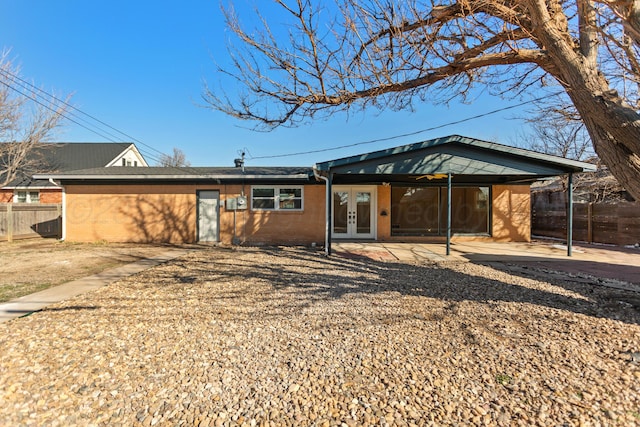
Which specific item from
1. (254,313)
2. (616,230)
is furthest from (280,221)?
(616,230)

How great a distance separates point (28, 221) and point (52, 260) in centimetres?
749

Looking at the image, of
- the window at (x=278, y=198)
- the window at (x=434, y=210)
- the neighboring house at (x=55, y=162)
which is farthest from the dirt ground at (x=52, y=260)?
the window at (x=434, y=210)

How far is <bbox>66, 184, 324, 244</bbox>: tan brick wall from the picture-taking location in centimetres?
1178

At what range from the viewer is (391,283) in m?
5.93

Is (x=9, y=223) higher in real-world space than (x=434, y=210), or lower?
lower

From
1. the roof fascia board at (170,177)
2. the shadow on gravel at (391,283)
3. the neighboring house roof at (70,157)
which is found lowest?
the shadow on gravel at (391,283)

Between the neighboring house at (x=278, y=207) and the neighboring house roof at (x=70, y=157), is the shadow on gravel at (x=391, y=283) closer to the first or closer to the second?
the neighboring house at (x=278, y=207)

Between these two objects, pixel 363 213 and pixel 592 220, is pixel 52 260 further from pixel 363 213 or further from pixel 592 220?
pixel 592 220

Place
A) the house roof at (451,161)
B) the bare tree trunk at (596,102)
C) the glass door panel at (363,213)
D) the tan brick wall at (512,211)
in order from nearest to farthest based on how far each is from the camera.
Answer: the bare tree trunk at (596,102)
the house roof at (451,161)
the tan brick wall at (512,211)
the glass door panel at (363,213)

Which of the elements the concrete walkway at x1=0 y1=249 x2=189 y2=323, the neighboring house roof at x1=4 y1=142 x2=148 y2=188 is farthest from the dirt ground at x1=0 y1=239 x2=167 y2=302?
the neighboring house roof at x1=4 y1=142 x2=148 y2=188

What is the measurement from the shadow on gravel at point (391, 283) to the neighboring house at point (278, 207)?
3.41 metres

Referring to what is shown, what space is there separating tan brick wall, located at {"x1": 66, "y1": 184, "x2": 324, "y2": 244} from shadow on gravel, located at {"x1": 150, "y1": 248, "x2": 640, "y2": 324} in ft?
10.6

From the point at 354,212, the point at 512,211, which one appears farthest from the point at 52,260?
the point at 512,211

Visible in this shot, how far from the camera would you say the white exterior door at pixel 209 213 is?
12.0m
